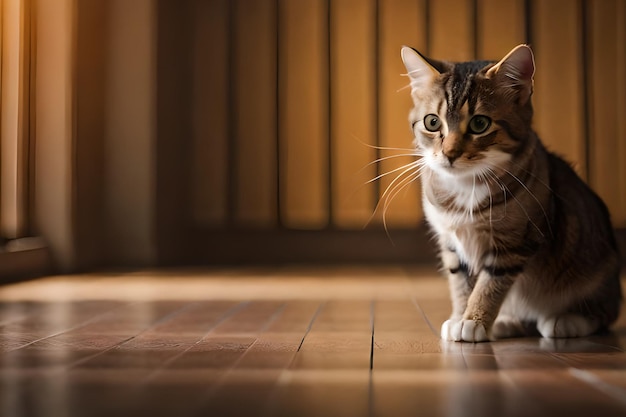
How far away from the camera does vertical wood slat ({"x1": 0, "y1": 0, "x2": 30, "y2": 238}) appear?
289 centimetres

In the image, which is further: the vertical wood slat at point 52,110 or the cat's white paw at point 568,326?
the vertical wood slat at point 52,110

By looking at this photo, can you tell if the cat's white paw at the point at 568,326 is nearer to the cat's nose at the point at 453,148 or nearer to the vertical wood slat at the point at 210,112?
the cat's nose at the point at 453,148

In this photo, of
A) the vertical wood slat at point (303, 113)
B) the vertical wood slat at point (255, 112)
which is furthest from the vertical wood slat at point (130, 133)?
the vertical wood slat at point (303, 113)

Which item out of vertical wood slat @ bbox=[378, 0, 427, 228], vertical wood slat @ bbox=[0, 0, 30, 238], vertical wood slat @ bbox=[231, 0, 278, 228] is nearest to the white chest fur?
vertical wood slat @ bbox=[0, 0, 30, 238]

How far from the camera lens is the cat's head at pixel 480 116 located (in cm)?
157

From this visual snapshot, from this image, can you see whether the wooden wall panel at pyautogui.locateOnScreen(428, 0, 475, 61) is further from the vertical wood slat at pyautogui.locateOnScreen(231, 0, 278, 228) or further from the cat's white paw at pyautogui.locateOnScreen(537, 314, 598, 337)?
the cat's white paw at pyautogui.locateOnScreen(537, 314, 598, 337)

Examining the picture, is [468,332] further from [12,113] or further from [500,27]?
[500,27]

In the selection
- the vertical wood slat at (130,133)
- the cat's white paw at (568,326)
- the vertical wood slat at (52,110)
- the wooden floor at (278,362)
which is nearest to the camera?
the wooden floor at (278,362)

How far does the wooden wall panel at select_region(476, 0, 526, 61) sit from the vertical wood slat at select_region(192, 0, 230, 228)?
128 cm

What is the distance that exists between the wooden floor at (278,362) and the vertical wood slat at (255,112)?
139cm

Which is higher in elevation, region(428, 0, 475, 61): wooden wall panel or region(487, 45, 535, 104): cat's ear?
region(428, 0, 475, 61): wooden wall panel

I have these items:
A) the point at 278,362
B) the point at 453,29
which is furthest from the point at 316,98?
the point at 278,362

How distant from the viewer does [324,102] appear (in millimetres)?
3789

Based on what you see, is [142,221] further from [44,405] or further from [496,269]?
[44,405]
